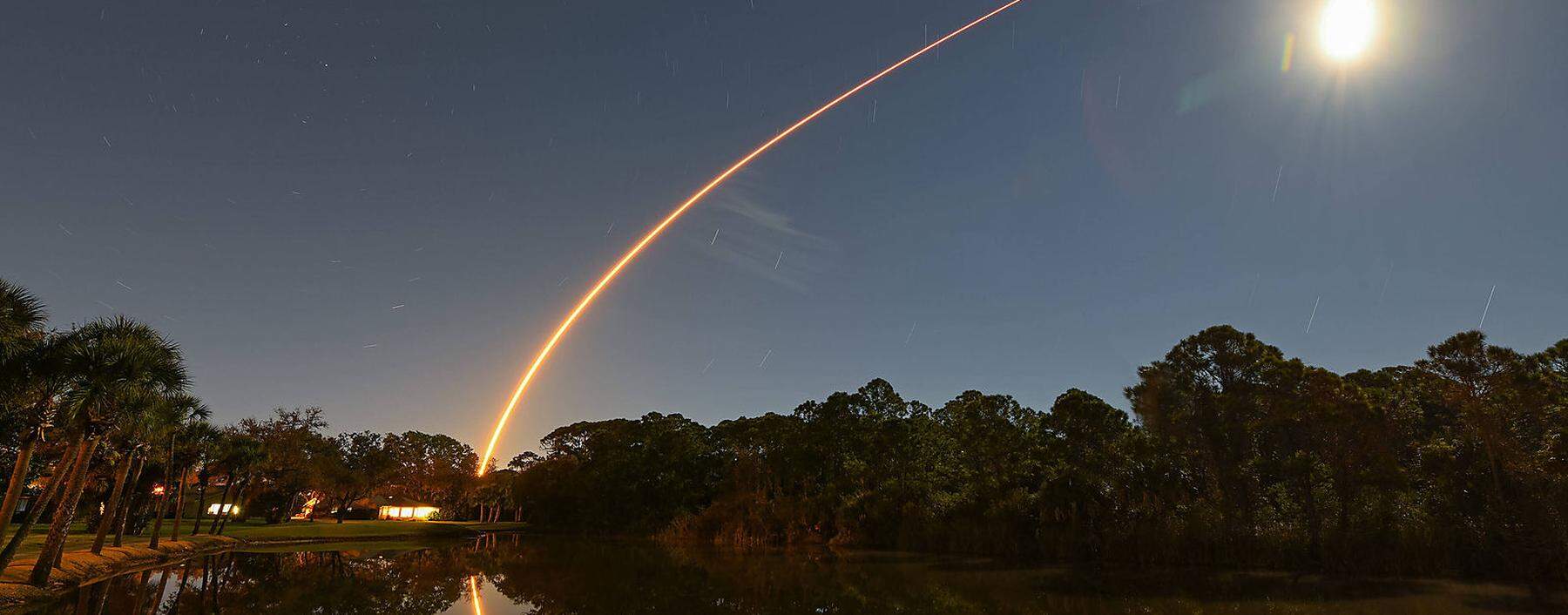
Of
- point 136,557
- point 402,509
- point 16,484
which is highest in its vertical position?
point 402,509

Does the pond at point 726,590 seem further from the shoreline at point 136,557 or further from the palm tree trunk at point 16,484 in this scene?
the palm tree trunk at point 16,484

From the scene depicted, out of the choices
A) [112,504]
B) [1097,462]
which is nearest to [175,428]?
[112,504]

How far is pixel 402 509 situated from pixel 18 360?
9537 cm

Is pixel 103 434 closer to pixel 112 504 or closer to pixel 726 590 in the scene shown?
pixel 112 504

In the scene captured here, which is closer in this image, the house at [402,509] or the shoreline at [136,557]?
the shoreline at [136,557]

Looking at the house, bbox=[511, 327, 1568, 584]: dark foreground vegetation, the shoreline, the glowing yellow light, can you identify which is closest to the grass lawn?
the shoreline

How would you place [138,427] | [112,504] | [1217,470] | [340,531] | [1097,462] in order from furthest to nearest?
[340,531] < [1097,462] < [1217,470] < [112,504] < [138,427]

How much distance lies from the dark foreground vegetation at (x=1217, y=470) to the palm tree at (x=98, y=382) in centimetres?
4209

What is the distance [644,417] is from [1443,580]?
69194mm

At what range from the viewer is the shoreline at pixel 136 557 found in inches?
833

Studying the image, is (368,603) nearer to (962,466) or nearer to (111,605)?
(111,605)

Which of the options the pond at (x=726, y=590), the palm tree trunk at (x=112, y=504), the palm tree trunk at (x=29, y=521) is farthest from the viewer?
the palm tree trunk at (x=112, y=504)

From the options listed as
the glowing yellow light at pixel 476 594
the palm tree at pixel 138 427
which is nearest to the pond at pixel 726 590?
the glowing yellow light at pixel 476 594

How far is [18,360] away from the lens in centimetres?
2106
